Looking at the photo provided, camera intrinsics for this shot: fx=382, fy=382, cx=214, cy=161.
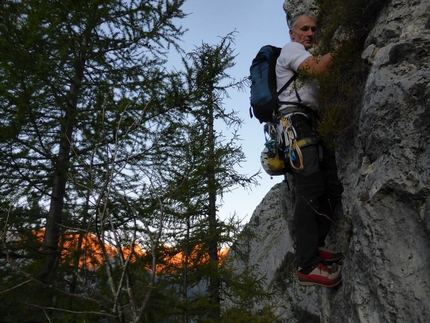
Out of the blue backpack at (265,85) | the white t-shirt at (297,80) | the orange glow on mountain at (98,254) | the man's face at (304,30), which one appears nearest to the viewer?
the white t-shirt at (297,80)

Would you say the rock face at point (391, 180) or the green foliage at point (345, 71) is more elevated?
the green foliage at point (345, 71)

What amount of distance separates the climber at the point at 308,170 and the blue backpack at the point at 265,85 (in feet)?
0.30

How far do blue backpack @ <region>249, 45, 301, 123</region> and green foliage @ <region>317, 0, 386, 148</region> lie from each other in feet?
1.57

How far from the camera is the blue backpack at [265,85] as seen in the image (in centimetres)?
436

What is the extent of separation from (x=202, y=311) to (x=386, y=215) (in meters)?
5.14

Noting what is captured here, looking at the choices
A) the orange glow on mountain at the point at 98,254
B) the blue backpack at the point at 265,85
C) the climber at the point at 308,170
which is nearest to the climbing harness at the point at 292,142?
the climber at the point at 308,170

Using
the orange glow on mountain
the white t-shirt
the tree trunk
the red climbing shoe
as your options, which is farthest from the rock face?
the tree trunk

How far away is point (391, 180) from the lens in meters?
3.02

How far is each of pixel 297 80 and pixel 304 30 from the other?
0.71 meters

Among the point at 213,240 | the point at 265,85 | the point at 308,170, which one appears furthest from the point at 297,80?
the point at 213,240

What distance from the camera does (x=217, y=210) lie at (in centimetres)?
964

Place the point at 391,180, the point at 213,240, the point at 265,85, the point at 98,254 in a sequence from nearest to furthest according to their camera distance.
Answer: the point at 391,180
the point at 265,85
the point at 98,254
the point at 213,240

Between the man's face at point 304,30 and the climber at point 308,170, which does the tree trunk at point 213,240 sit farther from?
the man's face at point 304,30

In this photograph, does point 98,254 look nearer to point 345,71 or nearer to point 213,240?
point 213,240
